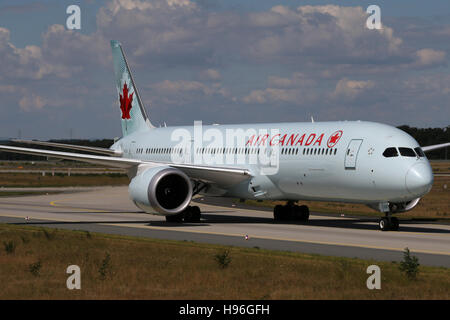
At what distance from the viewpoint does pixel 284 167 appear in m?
31.1

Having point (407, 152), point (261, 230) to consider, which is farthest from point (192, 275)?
point (407, 152)

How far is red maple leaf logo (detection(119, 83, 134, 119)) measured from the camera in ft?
141

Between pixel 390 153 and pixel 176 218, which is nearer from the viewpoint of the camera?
pixel 390 153

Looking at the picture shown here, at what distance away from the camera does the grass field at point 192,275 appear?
46.7 ft

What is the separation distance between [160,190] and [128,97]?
477 inches

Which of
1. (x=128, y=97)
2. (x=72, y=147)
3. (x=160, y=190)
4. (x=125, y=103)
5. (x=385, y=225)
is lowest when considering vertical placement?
(x=385, y=225)

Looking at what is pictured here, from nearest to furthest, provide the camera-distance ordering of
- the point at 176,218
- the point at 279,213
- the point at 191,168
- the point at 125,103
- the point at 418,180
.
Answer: the point at 418,180, the point at 191,168, the point at 176,218, the point at 279,213, the point at 125,103

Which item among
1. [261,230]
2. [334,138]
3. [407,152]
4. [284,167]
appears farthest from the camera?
[284,167]

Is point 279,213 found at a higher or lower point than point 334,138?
lower

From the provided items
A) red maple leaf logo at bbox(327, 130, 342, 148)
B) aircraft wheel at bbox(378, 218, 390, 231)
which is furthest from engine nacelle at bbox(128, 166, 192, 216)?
aircraft wheel at bbox(378, 218, 390, 231)

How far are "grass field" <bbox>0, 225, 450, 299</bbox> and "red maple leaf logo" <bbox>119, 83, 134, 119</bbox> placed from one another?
21.6m

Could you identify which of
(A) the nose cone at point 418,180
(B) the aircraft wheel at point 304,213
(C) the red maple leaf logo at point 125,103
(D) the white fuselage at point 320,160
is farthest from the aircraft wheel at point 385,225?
(C) the red maple leaf logo at point 125,103

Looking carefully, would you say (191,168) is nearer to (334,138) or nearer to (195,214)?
(195,214)

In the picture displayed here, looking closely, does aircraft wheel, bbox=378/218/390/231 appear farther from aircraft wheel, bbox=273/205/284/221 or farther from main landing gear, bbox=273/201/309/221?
aircraft wheel, bbox=273/205/284/221
